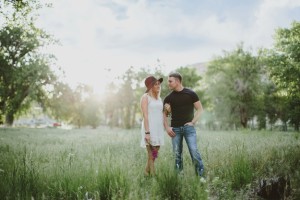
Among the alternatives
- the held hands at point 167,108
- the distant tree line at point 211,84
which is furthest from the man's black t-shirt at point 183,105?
the distant tree line at point 211,84

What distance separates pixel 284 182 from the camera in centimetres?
561

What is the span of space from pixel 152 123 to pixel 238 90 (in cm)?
4393

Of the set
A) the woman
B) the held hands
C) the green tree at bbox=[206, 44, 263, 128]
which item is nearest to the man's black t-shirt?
the held hands

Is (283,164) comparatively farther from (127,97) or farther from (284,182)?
(127,97)

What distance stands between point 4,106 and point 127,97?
3067cm

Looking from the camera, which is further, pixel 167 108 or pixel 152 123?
pixel 167 108

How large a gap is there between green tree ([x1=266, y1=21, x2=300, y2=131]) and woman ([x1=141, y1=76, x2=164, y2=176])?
28759mm

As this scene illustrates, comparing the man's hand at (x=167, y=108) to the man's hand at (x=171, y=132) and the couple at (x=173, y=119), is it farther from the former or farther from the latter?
the man's hand at (x=171, y=132)

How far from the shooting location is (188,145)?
6898mm

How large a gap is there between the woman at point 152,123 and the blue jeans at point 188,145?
0.45 meters

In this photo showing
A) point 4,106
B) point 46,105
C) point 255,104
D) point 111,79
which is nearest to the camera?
point 4,106

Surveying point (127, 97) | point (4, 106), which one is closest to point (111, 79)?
point (127, 97)

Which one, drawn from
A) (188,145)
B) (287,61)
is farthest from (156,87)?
(287,61)

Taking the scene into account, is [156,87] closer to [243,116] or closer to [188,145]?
[188,145]
